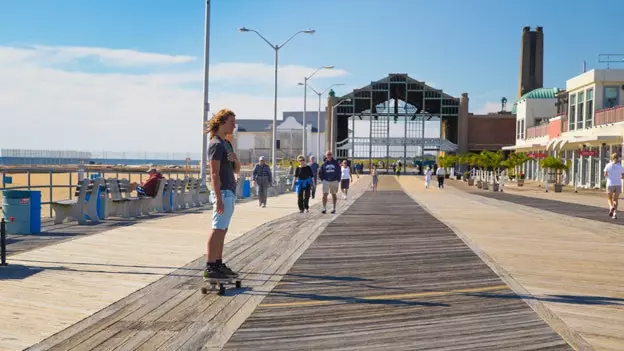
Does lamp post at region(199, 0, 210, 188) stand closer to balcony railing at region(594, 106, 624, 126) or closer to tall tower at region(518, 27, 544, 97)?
balcony railing at region(594, 106, 624, 126)

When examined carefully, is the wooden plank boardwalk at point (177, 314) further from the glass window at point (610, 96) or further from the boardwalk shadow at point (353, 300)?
the glass window at point (610, 96)

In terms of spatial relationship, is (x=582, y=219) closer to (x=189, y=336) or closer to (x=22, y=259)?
(x=22, y=259)

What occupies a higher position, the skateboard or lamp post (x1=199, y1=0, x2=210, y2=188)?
lamp post (x1=199, y1=0, x2=210, y2=188)

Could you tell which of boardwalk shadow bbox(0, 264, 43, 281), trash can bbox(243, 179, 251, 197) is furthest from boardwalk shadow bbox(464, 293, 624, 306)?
trash can bbox(243, 179, 251, 197)

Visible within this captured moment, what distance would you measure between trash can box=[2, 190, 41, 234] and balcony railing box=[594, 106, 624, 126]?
37865 mm

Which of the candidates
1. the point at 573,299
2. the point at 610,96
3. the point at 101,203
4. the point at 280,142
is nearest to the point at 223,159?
the point at 573,299

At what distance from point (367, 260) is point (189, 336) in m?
5.28

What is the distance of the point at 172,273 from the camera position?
30.7 feet

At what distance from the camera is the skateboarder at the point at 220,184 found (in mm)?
7918

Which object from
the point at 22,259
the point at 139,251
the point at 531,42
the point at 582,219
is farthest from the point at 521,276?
the point at 531,42

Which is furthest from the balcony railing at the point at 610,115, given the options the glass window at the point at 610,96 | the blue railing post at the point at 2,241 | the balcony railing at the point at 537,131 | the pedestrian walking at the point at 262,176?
the blue railing post at the point at 2,241

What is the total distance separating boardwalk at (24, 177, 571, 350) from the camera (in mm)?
5863

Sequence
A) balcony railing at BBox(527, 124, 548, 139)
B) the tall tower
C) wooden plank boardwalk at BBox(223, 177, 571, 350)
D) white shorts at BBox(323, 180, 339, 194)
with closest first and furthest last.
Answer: wooden plank boardwalk at BBox(223, 177, 571, 350), white shorts at BBox(323, 180, 339, 194), balcony railing at BBox(527, 124, 548, 139), the tall tower

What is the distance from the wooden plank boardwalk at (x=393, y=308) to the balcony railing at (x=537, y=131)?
56178 millimetres
